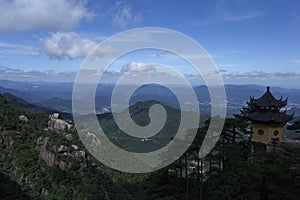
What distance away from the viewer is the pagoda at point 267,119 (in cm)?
1544

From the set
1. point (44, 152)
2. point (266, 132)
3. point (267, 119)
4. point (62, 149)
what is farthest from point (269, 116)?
point (44, 152)

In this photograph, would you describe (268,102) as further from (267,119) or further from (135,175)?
(135,175)

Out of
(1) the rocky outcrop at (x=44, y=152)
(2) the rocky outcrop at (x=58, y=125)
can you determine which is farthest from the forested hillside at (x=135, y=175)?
(2) the rocky outcrop at (x=58, y=125)

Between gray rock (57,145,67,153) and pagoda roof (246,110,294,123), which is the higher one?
pagoda roof (246,110,294,123)

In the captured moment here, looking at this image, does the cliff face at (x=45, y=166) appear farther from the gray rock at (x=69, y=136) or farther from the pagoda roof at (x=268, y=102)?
the pagoda roof at (x=268, y=102)

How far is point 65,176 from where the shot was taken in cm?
4766

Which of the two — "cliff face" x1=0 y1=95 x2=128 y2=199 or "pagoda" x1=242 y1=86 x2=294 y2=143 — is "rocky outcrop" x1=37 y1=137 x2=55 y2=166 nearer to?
"cliff face" x1=0 y1=95 x2=128 y2=199

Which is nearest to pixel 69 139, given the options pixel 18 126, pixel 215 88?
pixel 18 126

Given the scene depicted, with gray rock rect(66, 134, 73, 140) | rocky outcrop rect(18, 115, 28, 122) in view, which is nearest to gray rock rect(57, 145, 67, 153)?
gray rock rect(66, 134, 73, 140)

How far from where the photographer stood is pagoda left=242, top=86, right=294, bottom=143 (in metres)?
15.4

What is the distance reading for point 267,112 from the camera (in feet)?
51.8

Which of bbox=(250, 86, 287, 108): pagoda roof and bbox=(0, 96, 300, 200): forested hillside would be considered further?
bbox=(250, 86, 287, 108): pagoda roof

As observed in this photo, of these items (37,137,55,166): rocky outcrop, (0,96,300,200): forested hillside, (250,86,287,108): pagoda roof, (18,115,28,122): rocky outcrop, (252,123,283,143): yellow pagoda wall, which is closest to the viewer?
(0,96,300,200): forested hillside

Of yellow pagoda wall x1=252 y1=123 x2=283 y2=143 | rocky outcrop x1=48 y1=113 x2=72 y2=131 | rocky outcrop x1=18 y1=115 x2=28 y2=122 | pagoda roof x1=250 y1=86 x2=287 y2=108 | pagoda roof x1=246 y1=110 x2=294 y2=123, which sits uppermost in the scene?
pagoda roof x1=250 y1=86 x2=287 y2=108
